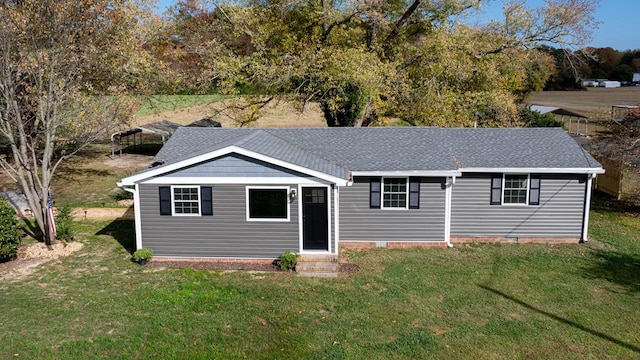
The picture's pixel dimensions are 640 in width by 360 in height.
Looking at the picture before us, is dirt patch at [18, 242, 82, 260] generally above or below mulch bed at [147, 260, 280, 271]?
above

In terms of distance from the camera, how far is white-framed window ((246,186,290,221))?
1453 centimetres

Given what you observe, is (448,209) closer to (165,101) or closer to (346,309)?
(346,309)

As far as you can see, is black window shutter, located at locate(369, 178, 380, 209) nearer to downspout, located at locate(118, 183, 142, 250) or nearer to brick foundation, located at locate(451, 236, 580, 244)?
brick foundation, located at locate(451, 236, 580, 244)

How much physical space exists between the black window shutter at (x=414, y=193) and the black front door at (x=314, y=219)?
117 inches


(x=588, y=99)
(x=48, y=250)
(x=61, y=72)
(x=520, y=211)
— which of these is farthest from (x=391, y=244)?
(x=588, y=99)

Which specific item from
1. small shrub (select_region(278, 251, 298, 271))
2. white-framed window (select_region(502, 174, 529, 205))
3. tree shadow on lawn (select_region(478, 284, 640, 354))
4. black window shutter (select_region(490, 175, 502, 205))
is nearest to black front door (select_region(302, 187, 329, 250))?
small shrub (select_region(278, 251, 298, 271))

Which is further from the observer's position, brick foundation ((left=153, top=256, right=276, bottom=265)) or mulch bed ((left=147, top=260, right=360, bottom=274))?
brick foundation ((left=153, top=256, right=276, bottom=265))

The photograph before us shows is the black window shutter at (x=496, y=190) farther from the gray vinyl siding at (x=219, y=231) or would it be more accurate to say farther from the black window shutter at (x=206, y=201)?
the black window shutter at (x=206, y=201)

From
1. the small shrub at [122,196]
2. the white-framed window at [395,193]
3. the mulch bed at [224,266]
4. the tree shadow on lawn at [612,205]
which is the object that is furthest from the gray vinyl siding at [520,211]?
the small shrub at [122,196]

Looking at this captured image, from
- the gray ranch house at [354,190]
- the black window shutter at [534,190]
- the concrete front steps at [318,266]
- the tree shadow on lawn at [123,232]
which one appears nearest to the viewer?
the concrete front steps at [318,266]

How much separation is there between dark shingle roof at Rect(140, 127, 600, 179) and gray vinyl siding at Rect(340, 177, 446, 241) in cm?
88

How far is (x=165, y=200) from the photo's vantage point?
1459cm

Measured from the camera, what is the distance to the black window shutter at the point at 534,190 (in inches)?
643

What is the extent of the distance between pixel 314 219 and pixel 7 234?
27.9 ft
